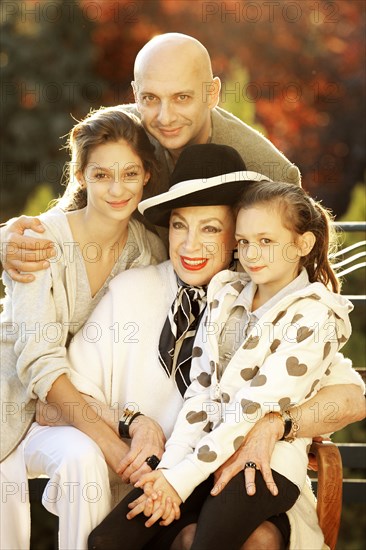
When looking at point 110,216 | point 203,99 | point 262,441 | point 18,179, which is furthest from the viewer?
point 18,179

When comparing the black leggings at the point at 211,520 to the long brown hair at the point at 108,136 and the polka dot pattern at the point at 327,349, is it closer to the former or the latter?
the polka dot pattern at the point at 327,349

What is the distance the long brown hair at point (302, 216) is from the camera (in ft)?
10.4

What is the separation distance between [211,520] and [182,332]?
0.70 m

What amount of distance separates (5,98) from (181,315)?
243 inches

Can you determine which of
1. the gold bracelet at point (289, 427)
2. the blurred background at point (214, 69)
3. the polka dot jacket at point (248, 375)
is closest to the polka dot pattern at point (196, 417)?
the polka dot jacket at point (248, 375)

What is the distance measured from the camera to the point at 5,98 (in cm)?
909

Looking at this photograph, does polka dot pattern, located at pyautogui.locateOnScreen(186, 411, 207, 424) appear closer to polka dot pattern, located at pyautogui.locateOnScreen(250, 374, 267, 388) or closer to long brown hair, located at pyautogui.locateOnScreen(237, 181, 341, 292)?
polka dot pattern, located at pyautogui.locateOnScreen(250, 374, 267, 388)

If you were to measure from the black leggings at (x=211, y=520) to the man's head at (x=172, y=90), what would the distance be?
134 centimetres

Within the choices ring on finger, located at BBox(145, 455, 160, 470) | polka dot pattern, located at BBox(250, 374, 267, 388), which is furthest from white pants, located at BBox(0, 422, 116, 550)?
polka dot pattern, located at BBox(250, 374, 267, 388)

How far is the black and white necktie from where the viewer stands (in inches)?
132

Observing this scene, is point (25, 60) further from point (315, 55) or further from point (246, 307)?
point (246, 307)

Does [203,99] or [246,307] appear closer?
[246,307]

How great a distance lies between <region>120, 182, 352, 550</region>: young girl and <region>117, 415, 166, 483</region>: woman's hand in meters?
0.07

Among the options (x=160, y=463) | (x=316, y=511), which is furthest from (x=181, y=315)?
(x=316, y=511)
